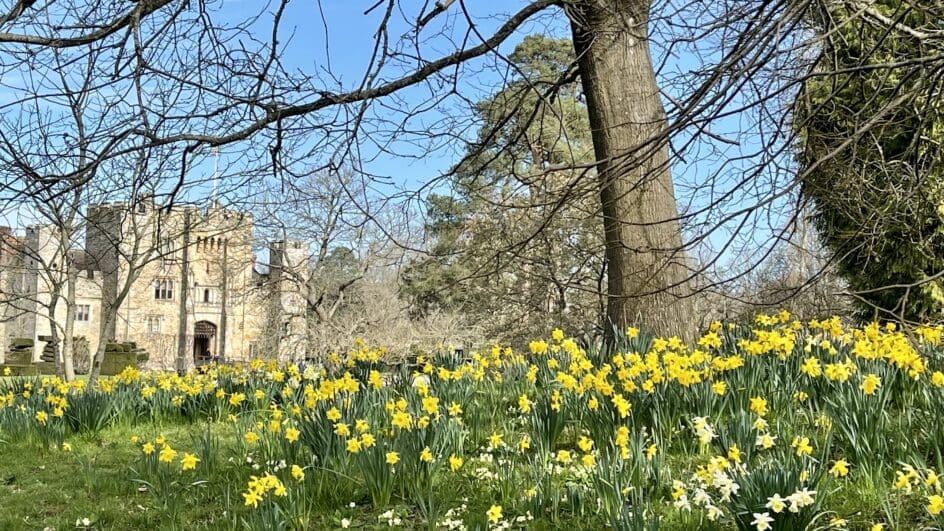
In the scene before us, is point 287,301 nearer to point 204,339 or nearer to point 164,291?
point 164,291

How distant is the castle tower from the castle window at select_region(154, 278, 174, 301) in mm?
18712

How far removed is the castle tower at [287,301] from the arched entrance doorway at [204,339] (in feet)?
59.0

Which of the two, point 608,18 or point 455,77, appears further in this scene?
point 608,18

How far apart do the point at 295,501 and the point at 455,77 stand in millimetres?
2272

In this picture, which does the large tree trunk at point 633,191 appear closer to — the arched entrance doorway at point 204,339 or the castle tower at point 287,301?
the castle tower at point 287,301

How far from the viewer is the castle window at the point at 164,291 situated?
125 ft

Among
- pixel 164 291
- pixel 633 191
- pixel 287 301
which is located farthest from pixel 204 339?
pixel 633 191

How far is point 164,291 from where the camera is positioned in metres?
38.6

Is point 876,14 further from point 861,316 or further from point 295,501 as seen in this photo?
point 861,316

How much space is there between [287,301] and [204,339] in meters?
20.1

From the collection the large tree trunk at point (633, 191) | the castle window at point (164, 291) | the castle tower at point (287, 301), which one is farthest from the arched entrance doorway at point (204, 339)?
the large tree trunk at point (633, 191)

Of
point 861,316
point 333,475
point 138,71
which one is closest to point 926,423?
point 333,475

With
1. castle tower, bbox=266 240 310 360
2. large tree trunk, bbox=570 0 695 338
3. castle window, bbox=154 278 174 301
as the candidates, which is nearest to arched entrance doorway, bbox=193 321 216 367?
castle window, bbox=154 278 174 301

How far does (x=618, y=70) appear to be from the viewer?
500 centimetres
